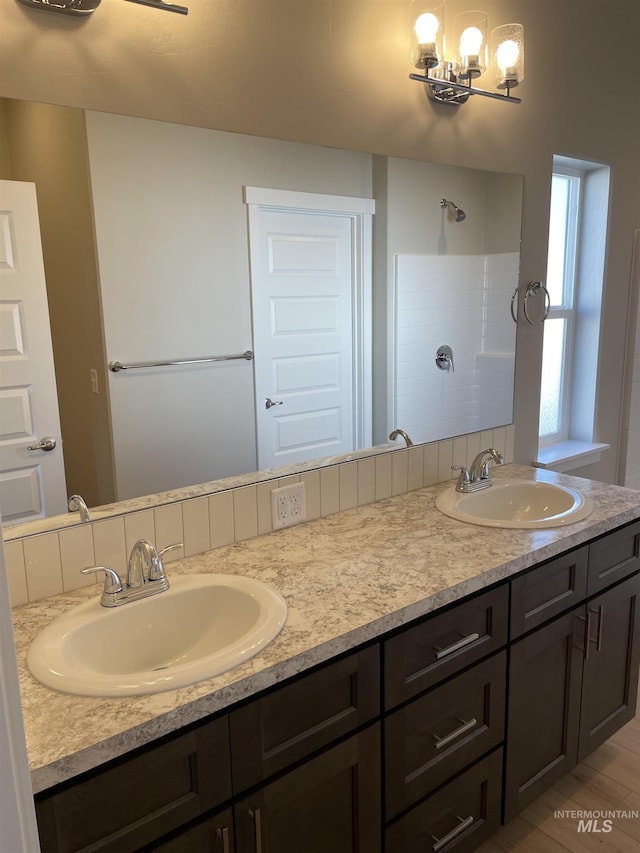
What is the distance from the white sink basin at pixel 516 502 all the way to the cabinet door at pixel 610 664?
0.97 ft

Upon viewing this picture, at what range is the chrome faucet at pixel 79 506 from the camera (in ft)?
4.91

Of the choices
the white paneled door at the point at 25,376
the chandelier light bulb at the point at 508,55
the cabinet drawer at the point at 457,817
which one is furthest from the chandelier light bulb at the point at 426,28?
the cabinet drawer at the point at 457,817

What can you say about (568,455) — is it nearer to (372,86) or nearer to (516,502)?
(516,502)

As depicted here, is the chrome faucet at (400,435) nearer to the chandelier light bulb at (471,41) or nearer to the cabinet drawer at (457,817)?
the cabinet drawer at (457,817)

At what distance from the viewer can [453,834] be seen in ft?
5.41

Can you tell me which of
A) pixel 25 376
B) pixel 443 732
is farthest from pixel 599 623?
pixel 25 376

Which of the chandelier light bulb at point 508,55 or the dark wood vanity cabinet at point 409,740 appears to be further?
the chandelier light bulb at point 508,55

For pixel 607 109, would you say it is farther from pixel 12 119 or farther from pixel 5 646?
pixel 5 646

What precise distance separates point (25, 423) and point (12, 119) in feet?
2.04

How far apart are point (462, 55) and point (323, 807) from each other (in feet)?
6.94

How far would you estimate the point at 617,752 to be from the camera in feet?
7.44

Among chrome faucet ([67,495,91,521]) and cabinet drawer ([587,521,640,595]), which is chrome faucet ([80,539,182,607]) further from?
cabinet drawer ([587,521,640,595])

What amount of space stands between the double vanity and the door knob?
34 cm

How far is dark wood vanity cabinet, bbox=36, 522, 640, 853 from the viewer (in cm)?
107
